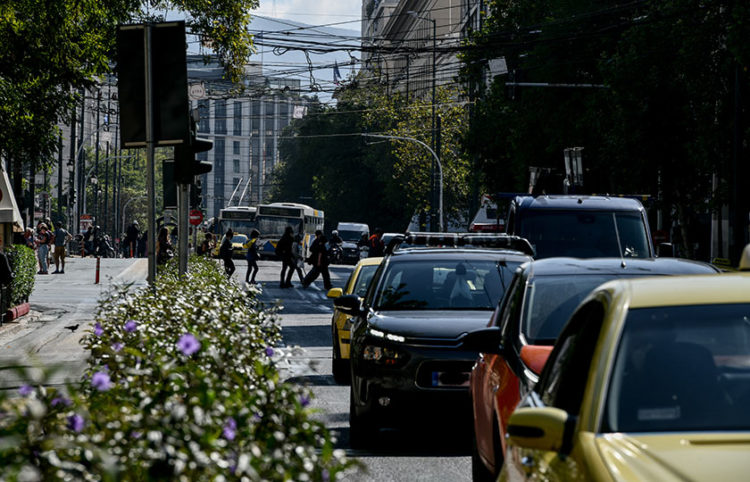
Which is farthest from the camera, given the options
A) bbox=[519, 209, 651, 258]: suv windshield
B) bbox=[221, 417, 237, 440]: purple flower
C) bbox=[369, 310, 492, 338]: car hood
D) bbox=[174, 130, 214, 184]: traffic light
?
bbox=[519, 209, 651, 258]: suv windshield

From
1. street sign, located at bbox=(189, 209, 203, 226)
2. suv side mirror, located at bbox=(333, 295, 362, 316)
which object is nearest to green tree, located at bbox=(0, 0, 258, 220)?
suv side mirror, located at bbox=(333, 295, 362, 316)

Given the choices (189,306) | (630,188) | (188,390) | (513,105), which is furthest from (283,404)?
(513,105)

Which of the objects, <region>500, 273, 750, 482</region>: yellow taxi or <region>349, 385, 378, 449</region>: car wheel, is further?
<region>349, 385, 378, 449</region>: car wheel

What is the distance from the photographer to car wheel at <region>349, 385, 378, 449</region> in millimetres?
10062

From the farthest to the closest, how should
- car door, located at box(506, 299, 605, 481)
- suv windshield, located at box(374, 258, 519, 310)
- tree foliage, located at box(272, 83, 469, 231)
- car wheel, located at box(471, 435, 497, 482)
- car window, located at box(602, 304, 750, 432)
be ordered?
tree foliage, located at box(272, 83, 469, 231) → suv windshield, located at box(374, 258, 519, 310) → car wheel, located at box(471, 435, 497, 482) → car window, located at box(602, 304, 750, 432) → car door, located at box(506, 299, 605, 481)

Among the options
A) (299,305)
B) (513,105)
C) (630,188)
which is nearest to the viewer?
(299,305)

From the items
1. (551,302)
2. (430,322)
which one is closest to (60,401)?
(551,302)

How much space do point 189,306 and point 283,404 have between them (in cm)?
429

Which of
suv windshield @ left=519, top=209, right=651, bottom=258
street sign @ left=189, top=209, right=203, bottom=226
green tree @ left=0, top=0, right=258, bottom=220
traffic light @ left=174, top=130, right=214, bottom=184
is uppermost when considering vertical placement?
green tree @ left=0, top=0, right=258, bottom=220

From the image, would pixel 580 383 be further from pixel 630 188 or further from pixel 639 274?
pixel 630 188

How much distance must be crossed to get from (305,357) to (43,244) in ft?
129

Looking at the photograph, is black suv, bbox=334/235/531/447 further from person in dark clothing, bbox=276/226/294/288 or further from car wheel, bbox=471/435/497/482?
person in dark clothing, bbox=276/226/294/288

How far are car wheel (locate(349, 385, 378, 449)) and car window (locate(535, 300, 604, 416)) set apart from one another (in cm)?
483

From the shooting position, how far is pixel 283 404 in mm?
4840
